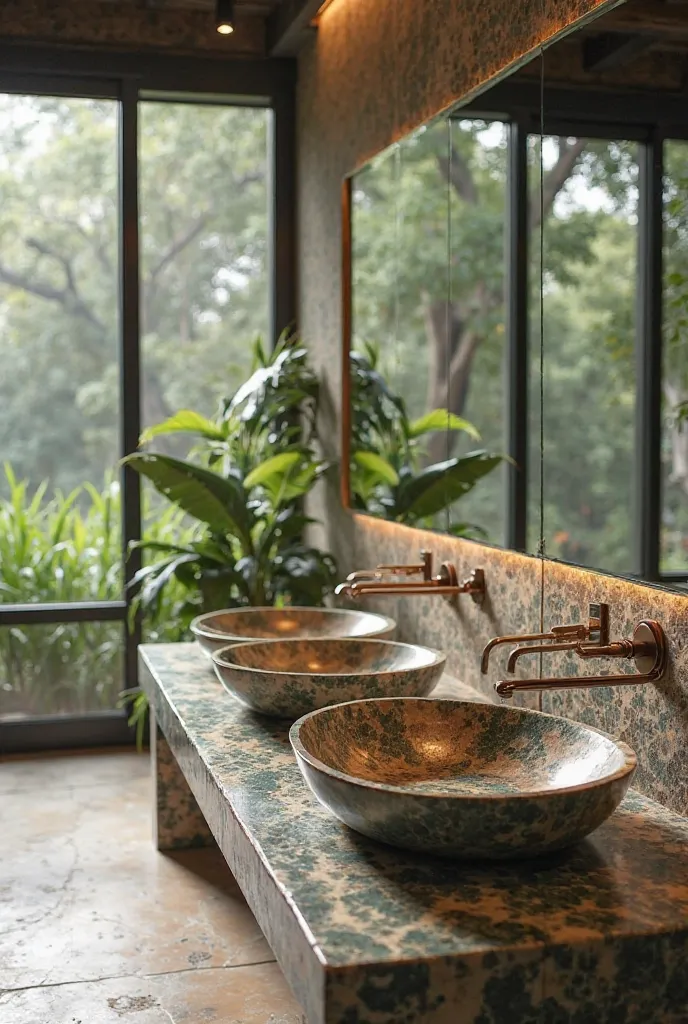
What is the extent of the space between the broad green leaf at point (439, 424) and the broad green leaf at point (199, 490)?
98 centimetres

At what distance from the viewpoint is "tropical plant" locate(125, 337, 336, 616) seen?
3.73 metres

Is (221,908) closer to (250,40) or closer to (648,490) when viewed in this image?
(648,490)

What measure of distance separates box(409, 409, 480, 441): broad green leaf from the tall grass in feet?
5.43

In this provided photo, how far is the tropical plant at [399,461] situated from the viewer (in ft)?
8.68

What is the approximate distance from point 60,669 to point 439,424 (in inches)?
87.3

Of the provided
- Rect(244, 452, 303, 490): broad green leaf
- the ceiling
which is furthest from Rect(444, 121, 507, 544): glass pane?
Rect(244, 452, 303, 490): broad green leaf

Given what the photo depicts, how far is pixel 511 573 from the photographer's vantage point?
7.76 ft

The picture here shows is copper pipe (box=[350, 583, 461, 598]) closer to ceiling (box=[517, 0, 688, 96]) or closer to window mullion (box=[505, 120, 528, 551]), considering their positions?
window mullion (box=[505, 120, 528, 551])

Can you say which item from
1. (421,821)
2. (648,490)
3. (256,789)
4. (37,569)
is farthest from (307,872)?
(37,569)

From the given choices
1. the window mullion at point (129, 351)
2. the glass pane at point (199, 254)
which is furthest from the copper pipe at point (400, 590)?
the glass pane at point (199, 254)

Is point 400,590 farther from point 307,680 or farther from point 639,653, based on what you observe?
point 639,653

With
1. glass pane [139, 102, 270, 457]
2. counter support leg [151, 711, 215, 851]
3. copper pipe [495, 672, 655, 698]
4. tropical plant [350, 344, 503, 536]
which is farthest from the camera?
glass pane [139, 102, 270, 457]

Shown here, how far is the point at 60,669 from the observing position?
439 cm

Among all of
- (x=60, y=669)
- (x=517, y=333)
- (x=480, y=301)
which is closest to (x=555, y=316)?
(x=517, y=333)
